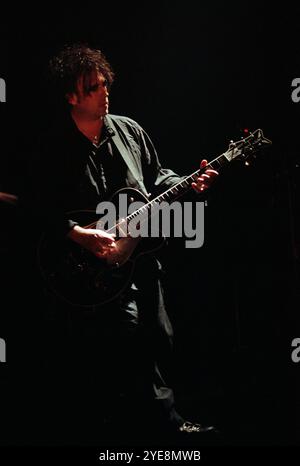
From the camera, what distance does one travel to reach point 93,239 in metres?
2.33

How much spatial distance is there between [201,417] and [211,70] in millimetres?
1893

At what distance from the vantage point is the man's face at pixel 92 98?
242 cm

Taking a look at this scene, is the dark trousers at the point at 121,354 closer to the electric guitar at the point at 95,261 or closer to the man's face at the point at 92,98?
the electric guitar at the point at 95,261

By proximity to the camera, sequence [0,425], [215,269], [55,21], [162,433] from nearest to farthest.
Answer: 1. [162,433]
2. [0,425]
3. [55,21]
4. [215,269]

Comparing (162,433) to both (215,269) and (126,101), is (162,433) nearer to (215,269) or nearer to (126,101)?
Answer: (215,269)

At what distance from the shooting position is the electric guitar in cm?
238

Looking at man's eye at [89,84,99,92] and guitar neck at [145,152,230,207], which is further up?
man's eye at [89,84,99,92]

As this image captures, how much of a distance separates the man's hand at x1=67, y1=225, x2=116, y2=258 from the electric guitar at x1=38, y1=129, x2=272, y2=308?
0.05 metres

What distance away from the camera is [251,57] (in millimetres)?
2961
